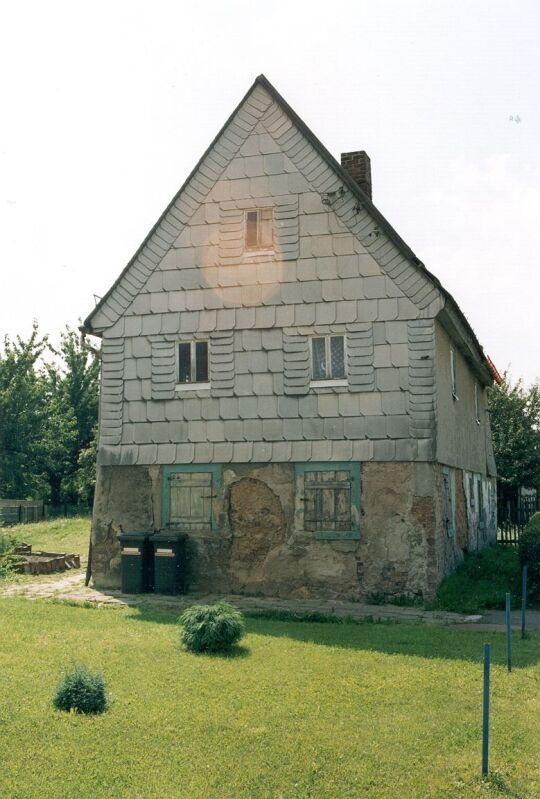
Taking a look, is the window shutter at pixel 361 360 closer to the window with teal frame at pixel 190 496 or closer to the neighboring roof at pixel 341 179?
the neighboring roof at pixel 341 179

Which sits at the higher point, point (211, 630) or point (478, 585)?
point (211, 630)

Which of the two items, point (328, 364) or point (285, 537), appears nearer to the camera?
point (285, 537)

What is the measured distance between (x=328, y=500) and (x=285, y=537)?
45.1 inches

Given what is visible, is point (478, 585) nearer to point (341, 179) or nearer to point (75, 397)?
point (341, 179)

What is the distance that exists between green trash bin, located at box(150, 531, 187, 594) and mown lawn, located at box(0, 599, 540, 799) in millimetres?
4315

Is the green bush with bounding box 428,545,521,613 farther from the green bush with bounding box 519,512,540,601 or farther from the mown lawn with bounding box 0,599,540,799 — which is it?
the mown lawn with bounding box 0,599,540,799

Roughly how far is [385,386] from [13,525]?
22172 millimetres

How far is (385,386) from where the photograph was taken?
1488 centimetres

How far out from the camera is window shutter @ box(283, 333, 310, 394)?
15.4 meters

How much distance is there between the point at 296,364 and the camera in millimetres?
15516

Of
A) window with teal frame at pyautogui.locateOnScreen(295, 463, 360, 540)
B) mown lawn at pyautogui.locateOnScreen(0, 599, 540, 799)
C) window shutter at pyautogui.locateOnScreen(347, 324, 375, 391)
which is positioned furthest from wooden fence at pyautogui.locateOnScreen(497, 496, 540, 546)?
mown lawn at pyautogui.locateOnScreen(0, 599, 540, 799)

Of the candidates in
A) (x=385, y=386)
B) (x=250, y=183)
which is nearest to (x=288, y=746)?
(x=385, y=386)

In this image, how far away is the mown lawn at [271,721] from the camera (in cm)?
580

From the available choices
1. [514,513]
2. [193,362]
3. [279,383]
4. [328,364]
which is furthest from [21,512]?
[328,364]
